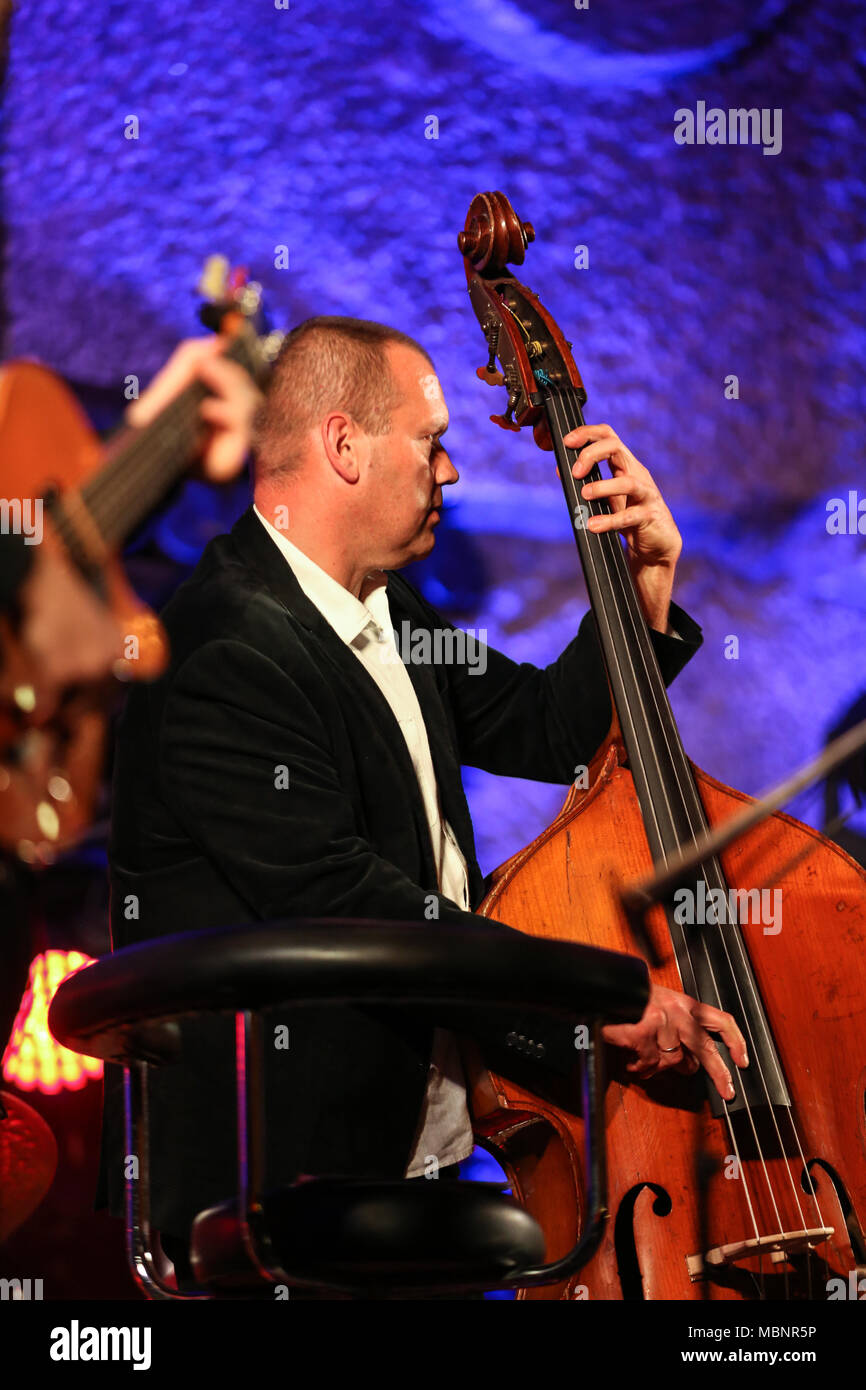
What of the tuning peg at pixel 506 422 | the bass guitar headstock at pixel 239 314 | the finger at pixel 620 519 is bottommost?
the finger at pixel 620 519

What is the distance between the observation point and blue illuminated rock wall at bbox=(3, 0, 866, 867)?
98.6 inches

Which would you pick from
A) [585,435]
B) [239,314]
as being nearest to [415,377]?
[585,435]

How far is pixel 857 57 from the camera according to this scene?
2.81 meters

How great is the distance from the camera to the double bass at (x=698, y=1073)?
4.82ft

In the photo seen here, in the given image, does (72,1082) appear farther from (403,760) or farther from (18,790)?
(403,760)

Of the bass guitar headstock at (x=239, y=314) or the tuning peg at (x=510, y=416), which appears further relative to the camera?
the bass guitar headstock at (x=239, y=314)

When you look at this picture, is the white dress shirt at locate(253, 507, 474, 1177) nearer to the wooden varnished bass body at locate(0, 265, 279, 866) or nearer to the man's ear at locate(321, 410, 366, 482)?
the man's ear at locate(321, 410, 366, 482)

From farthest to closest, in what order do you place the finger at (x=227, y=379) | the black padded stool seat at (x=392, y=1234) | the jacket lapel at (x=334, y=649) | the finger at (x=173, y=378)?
the finger at (x=173, y=378) < the finger at (x=227, y=379) < the jacket lapel at (x=334, y=649) < the black padded stool seat at (x=392, y=1234)

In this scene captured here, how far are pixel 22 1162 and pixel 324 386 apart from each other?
122 centimetres

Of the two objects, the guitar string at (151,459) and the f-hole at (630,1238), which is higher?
the guitar string at (151,459)

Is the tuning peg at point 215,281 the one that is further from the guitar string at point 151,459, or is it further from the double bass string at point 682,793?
the double bass string at point 682,793

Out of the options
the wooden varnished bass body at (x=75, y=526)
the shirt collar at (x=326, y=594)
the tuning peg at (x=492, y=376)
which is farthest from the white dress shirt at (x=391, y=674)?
the tuning peg at (x=492, y=376)
